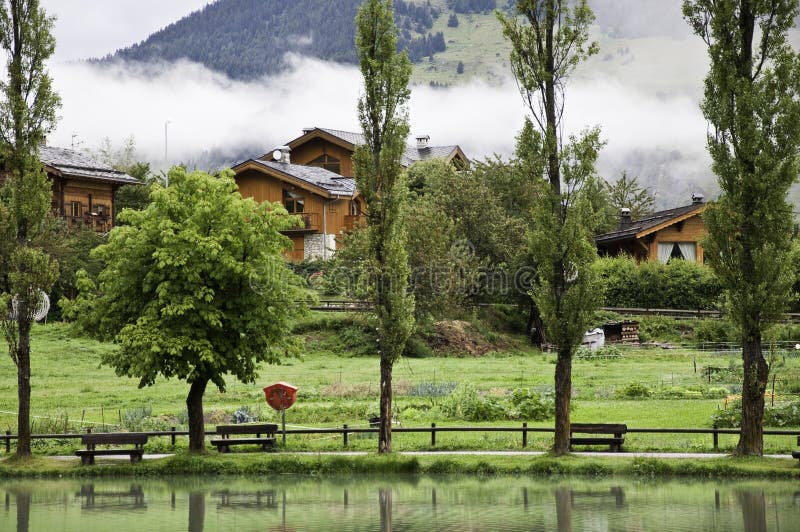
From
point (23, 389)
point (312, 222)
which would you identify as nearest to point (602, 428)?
point (23, 389)

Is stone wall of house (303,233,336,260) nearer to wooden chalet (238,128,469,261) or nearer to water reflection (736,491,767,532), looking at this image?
wooden chalet (238,128,469,261)

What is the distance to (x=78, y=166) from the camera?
66.4 meters

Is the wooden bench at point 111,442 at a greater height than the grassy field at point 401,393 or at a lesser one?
lesser

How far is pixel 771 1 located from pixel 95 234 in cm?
4028

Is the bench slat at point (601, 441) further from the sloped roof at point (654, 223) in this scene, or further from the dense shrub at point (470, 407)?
the sloped roof at point (654, 223)

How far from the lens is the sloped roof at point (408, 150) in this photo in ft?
273

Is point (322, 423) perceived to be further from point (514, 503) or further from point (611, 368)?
point (611, 368)

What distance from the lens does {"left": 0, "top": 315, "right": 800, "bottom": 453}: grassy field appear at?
1264 inches

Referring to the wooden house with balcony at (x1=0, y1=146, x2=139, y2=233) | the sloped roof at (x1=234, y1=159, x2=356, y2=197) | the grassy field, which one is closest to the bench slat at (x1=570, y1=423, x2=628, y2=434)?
the grassy field

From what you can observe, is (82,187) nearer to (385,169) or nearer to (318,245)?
(318,245)

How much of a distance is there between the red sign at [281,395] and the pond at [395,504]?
4227 mm

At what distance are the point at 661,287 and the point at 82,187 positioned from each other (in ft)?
111

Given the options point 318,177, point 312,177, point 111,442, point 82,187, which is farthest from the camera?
point 318,177

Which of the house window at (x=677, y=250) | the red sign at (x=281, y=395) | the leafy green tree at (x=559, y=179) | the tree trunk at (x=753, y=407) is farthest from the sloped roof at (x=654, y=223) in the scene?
the red sign at (x=281, y=395)
